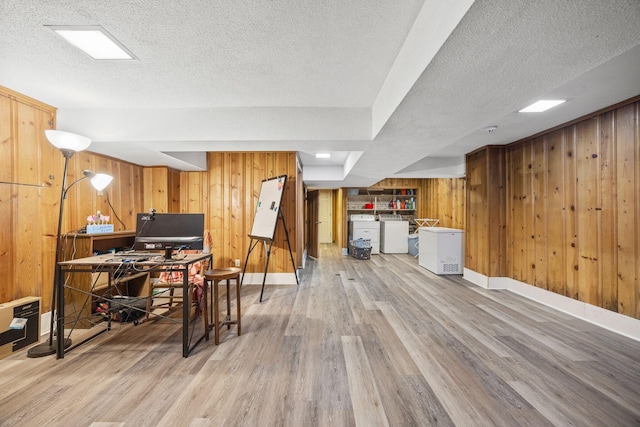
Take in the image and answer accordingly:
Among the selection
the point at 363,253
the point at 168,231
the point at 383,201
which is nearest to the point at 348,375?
the point at 168,231

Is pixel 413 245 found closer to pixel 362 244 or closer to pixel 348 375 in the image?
pixel 362 244

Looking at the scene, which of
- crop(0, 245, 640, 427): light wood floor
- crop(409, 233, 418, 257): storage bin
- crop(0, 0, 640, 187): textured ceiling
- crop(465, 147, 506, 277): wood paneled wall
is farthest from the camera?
crop(409, 233, 418, 257): storage bin

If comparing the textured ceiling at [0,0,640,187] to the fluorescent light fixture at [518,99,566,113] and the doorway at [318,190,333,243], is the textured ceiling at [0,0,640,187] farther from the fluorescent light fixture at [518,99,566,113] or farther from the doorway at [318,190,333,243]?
the doorway at [318,190,333,243]

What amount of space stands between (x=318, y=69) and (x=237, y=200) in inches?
117

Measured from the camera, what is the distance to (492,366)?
2.00m

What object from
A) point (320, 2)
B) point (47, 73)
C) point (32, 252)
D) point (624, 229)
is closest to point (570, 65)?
point (320, 2)

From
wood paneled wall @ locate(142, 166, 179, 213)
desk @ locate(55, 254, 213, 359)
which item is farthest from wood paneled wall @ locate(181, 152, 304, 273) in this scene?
desk @ locate(55, 254, 213, 359)

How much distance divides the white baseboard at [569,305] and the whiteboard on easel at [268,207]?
3498mm

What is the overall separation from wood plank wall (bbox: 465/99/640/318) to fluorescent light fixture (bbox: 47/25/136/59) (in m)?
4.34

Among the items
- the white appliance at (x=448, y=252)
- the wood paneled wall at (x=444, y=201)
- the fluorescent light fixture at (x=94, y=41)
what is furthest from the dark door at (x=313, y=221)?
the fluorescent light fixture at (x=94, y=41)

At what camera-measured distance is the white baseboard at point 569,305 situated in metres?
2.46

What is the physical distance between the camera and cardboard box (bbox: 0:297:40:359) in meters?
2.14

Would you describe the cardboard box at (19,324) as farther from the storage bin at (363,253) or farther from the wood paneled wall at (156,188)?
the storage bin at (363,253)

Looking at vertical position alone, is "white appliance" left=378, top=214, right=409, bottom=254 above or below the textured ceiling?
below
